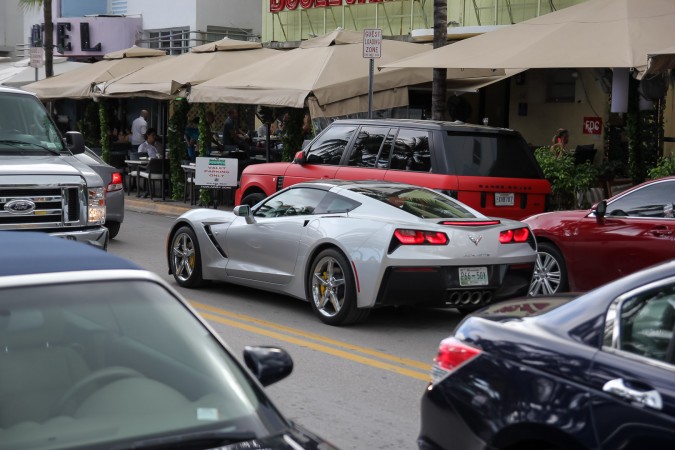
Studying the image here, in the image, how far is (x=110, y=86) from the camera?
24.3 meters

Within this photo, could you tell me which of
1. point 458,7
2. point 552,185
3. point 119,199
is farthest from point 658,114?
point 119,199

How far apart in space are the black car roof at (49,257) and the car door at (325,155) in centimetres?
1026

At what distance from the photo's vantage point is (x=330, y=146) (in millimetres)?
15023

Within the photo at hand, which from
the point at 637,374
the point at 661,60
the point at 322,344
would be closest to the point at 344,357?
the point at 322,344

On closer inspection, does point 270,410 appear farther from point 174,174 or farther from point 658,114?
point 174,174

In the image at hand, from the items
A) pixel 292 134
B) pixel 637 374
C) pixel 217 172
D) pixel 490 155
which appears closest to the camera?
pixel 637 374

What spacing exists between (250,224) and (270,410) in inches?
314

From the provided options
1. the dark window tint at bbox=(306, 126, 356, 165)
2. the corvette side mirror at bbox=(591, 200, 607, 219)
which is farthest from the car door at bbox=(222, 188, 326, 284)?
the dark window tint at bbox=(306, 126, 356, 165)

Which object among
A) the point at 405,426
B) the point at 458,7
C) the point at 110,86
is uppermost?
the point at 458,7

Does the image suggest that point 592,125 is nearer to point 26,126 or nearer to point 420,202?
point 420,202

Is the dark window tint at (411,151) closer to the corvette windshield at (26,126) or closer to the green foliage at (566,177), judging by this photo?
the green foliage at (566,177)

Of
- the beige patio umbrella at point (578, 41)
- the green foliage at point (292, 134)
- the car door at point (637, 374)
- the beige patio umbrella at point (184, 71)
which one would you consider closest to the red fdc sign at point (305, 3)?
the beige patio umbrella at point (184, 71)

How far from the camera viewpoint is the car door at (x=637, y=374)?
4.06m

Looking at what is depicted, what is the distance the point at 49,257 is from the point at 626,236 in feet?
25.6
